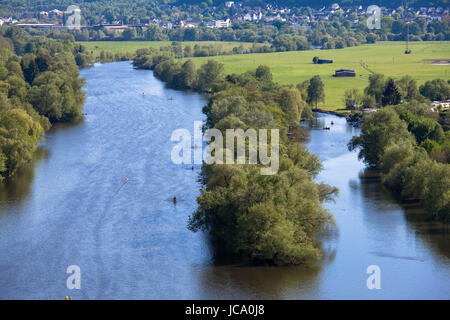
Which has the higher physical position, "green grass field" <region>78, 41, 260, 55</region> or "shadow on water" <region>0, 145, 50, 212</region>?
"green grass field" <region>78, 41, 260, 55</region>

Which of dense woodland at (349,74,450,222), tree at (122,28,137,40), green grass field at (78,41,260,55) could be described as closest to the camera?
dense woodland at (349,74,450,222)

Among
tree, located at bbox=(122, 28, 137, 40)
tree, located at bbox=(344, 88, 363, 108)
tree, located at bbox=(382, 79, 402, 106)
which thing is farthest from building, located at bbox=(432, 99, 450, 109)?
tree, located at bbox=(122, 28, 137, 40)

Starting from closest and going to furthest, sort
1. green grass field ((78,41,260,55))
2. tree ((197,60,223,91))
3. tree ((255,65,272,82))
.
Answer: tree ((255,65,272,82)) < tree ((197,60,223,91)) < green grass field ((78,41,260,55))

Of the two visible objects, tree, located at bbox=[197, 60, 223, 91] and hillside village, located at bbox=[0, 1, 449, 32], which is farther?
hillside village, located at bbox=[0, 1, 449, 32]

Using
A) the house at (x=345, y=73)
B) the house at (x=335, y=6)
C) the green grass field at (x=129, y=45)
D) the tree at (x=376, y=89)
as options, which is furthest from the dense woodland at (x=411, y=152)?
the house at (x=335, y=6)

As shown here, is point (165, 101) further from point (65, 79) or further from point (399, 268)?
point (399, 268)

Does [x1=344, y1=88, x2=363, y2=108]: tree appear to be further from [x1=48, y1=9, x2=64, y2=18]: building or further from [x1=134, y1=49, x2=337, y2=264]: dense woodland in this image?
[x1=48, y1=9, x2=64, y2=18]: building

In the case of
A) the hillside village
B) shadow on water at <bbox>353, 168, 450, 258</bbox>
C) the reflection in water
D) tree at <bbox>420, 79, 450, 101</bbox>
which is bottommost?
shadow on water at <bbox>353, 168, 450, 258</bbox>

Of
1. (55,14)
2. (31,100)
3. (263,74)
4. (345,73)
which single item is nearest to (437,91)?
(263,74)
